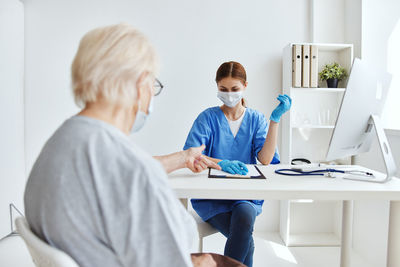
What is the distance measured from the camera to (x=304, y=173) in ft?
4.64

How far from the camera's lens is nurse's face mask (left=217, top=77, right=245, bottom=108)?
5.78 feet

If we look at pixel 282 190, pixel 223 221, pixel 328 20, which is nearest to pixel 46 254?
pixel 282 190

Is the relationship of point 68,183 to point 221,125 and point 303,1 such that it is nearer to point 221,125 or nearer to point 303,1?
point 221,125

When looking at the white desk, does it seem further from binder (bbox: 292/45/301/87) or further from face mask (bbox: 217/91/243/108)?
binder (bbox: 292/45/301/87)

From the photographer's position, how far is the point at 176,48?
8.93 ft

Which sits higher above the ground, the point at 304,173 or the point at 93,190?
the point at 93,190

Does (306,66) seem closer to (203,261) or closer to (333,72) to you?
(333,72)

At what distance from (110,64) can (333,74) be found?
229cm

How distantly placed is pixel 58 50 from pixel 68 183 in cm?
245

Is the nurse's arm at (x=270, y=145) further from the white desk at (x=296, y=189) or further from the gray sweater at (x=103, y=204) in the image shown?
the gray sweater at (x=103, y=204)

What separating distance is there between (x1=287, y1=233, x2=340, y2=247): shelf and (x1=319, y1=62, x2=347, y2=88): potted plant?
4.03ft

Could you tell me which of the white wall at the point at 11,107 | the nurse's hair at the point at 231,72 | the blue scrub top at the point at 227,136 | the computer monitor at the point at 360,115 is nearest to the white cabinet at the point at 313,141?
the blue scrub top at the point at 227,136

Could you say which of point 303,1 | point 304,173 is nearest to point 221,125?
point 304,173

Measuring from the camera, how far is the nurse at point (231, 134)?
5.21 ft
